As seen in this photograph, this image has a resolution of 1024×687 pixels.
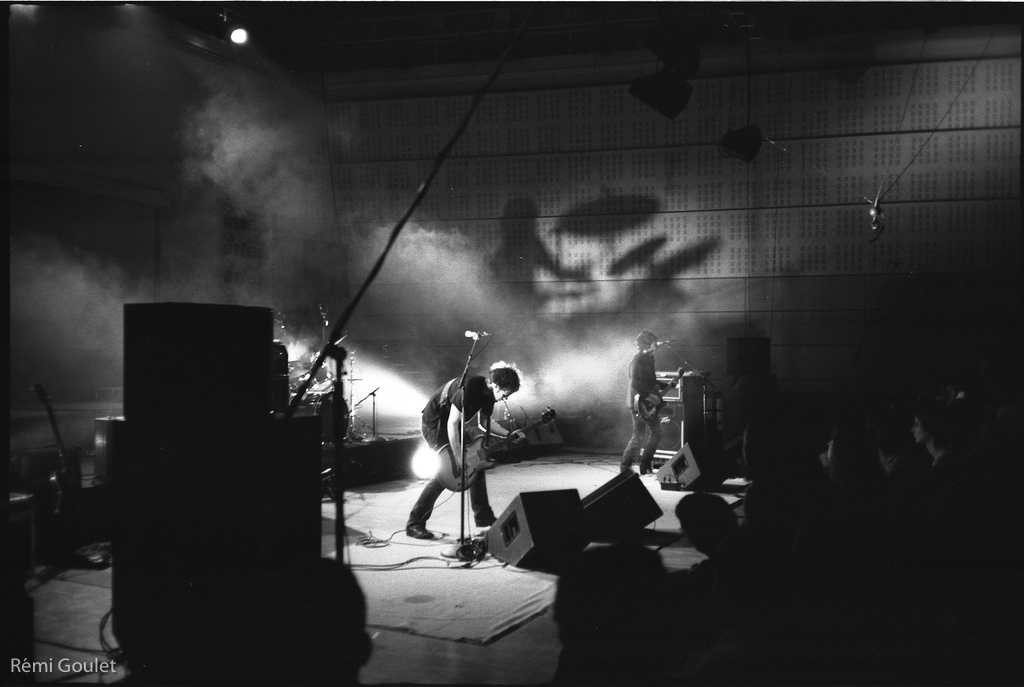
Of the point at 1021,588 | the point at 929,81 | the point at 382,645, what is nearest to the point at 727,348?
the point at 929,81

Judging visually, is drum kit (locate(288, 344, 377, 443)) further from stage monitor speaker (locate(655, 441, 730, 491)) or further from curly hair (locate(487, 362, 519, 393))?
stage monitor speaker (locate(655, 441, 730, 491))

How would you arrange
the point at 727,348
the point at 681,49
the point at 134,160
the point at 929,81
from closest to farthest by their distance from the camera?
the point at 681,49 < the point at 134,160 < the point at 929,81 < the point at 727,348

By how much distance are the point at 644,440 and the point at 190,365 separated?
5542 millimetres

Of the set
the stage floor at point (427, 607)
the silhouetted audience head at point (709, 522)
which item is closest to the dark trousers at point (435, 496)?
the stage floor at point (427, 607)

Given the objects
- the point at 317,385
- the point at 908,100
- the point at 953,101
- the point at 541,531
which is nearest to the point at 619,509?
the point at 541,531

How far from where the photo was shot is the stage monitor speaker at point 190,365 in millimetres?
2695

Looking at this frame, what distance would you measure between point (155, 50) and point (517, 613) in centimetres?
556

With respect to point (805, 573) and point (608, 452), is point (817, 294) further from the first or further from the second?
point (805, 573)

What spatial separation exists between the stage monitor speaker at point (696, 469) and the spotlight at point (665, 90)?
2.80 meters

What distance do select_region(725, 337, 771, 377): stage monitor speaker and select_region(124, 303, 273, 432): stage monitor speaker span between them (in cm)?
581

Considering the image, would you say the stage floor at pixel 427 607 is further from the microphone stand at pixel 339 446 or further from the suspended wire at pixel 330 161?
the suspended wire at pixel 330 161

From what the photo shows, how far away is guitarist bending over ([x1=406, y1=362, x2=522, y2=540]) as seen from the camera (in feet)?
15.3

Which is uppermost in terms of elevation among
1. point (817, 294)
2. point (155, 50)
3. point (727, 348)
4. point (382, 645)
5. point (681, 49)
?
point (155, 50)

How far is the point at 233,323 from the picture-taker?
2.77m
